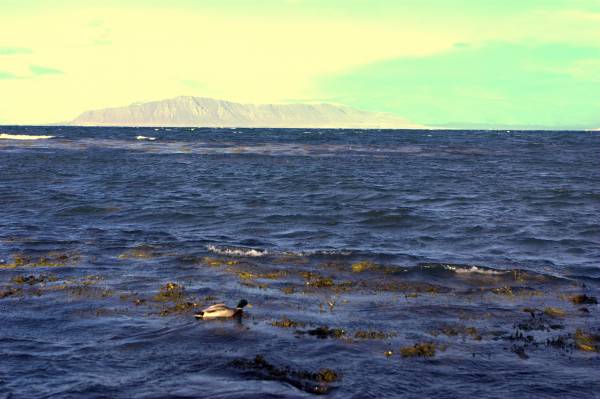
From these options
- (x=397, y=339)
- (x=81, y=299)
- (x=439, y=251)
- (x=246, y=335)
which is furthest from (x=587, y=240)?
(x=81, y=299)

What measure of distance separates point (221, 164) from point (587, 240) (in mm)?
44151

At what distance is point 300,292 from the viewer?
15.9 metres

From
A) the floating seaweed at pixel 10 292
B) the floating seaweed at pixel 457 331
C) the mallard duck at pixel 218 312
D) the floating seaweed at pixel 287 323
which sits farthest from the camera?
the floating seaweed at pixel 10 292

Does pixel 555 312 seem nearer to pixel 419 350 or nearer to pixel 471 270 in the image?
pixel 471 270

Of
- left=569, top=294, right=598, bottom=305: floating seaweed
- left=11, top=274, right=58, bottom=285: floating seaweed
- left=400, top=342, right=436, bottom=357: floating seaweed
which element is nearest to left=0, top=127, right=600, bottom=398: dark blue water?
left=11, top=274, right=58, bottom=285: floating seaweed

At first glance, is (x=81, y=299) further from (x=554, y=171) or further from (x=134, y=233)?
(x=554, y=171)

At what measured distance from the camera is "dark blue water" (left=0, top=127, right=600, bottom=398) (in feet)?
33.8

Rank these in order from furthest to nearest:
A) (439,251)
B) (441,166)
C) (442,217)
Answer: (441,166)
(442,217)
(439,251)

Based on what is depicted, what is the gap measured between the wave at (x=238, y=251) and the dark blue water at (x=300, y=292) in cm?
11

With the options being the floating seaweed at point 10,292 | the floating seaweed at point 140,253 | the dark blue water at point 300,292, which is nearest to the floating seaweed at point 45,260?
the dark blue water at point 300,292

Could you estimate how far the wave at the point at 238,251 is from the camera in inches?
806

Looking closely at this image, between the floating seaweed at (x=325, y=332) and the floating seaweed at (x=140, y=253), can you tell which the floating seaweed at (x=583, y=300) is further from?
the floating seaweed at (x=140, y=253)

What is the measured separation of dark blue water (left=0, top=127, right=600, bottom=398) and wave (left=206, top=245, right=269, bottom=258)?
11 cm

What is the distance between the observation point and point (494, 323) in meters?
13.4
